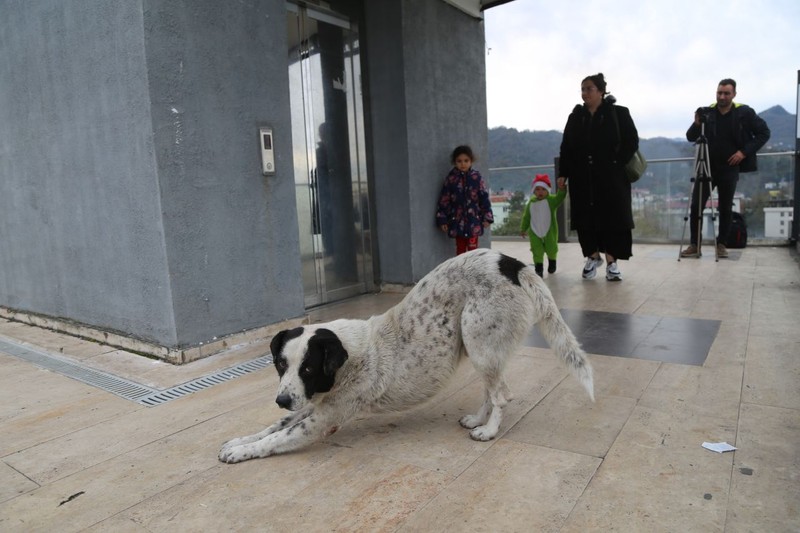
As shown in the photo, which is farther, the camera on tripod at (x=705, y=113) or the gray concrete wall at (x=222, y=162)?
the camera on tripod at (x=705, y=113)

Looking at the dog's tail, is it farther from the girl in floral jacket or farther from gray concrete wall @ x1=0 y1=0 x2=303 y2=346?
the girl in floral jacket

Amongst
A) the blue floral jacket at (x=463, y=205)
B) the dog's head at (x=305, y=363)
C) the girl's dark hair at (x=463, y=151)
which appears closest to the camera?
the dog's head at (x=305, y=363)

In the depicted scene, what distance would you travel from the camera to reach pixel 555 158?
11.8 metres

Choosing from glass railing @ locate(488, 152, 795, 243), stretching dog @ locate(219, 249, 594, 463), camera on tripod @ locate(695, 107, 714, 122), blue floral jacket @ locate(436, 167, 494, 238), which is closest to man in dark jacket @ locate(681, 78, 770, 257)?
camera on tripod @ locate(695, 107, 714, 122)

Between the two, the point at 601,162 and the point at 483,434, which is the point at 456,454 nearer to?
the point at 483,434

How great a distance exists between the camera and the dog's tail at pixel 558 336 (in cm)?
274

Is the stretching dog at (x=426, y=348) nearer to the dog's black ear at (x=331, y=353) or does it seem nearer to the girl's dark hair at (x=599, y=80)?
the dog's black ear at (x=331, y=353)

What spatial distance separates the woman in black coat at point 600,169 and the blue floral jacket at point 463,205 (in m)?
1.30

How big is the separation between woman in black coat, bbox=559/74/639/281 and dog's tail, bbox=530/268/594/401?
181 inches

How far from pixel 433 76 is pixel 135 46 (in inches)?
156

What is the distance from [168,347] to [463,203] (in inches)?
162

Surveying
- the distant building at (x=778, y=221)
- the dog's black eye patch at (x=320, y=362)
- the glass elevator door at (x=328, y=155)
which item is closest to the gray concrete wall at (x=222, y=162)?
the glass elevator door at (x=328, y=155)

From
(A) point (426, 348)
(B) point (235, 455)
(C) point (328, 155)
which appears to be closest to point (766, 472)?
(A) point (426, 348)

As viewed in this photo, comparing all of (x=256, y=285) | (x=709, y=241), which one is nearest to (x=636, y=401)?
(x=256, y=285)
